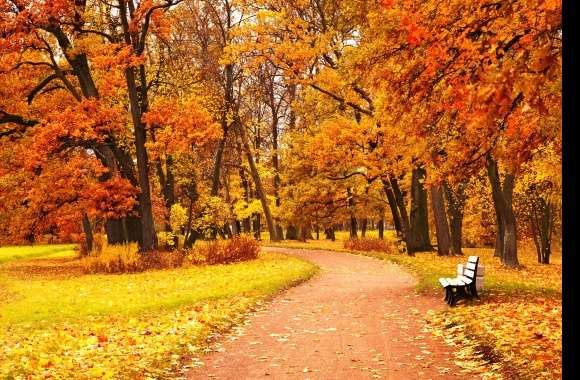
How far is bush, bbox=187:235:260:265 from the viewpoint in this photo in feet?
89.7

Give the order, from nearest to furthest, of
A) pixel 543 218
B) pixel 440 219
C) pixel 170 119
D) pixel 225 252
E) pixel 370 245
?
pixel 170 119, pixel 225 252, pixel 440 219, pixel 543 218, pixel 370 245

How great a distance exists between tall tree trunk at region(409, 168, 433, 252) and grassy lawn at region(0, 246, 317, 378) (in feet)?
33.0

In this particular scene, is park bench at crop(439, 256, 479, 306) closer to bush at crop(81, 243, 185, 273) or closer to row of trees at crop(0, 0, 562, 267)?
row of trees at crop(0, 0, 562, 267)

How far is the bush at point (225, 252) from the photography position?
2734 centimetres

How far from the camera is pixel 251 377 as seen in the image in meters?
8.27

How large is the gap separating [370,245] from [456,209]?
581cm

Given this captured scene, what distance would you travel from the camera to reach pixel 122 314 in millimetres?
14805

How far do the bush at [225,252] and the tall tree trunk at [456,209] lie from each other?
1124cm

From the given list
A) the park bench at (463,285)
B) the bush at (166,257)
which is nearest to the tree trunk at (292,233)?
the bush at (166,257)

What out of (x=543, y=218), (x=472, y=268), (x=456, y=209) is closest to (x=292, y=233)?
(x=456, y=209)

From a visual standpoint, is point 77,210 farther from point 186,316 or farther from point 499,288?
Answer: point 499,288

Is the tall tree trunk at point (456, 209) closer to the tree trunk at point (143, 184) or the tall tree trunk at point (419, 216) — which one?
the tall tree trunk at point (419, 216)

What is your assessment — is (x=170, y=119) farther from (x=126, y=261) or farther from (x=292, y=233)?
(x=292, y=233)
